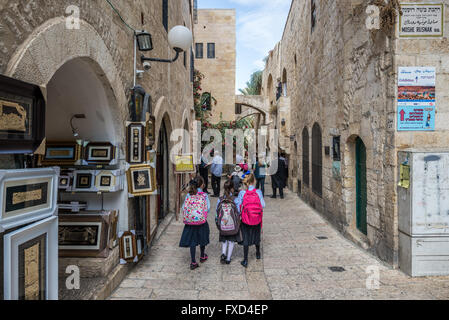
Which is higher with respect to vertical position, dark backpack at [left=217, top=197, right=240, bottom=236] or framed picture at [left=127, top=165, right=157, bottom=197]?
framed picture at [left=127, top=165, right=157, bottom=197]

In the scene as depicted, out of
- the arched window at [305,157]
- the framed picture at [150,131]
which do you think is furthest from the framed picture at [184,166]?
the arched window at [305,157]

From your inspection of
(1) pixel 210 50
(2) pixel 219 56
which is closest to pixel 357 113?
(2) pixel 219 56

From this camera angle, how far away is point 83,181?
392 cm

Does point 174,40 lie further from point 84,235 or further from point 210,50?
point 210,50

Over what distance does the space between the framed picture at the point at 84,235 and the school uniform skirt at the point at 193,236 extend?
115 cm

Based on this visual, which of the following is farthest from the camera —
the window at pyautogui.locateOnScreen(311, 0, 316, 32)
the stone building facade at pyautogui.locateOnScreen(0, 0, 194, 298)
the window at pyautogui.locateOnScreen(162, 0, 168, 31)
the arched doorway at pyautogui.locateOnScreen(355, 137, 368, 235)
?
the window at pyautogui.locateOnScreen(311, 0, 316, 32)

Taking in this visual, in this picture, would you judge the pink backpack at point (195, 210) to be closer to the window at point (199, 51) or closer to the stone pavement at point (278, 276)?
the stone pavement at point (278, 276)

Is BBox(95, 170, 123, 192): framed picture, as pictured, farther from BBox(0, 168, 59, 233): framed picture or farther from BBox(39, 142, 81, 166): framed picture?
BBox(0, 168, 59, 233): framed picture

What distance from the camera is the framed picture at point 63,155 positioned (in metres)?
3.90

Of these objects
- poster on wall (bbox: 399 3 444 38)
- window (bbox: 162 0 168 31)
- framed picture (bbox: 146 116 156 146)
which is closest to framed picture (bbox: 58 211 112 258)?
framed picture (bbox: 146 116 156 146)

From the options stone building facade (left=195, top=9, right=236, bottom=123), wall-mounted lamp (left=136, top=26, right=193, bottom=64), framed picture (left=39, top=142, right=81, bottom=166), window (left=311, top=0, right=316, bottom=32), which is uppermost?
stone building facade (left=195, top=9, right=236, bottom=123)

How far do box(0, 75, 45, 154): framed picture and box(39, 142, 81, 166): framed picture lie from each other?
1.89m

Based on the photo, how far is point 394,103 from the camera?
435 cm

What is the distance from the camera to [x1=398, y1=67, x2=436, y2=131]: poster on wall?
432 centimetres
